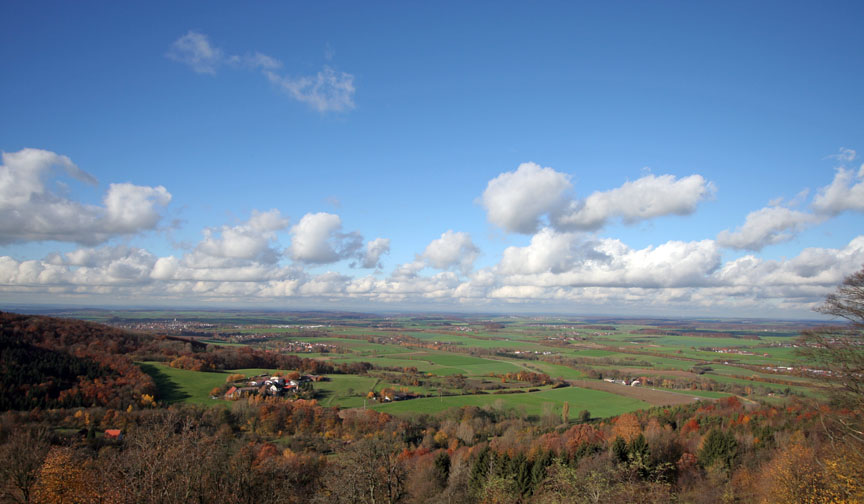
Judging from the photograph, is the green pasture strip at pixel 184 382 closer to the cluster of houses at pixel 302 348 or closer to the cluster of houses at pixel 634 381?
the cluster of houses at pixel 302 348

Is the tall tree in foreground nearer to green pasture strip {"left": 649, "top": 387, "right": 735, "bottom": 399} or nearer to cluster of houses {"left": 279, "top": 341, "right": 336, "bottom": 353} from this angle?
green pasture strip {"left": 649, "top": 387, "right": 735, "bottom": 399}

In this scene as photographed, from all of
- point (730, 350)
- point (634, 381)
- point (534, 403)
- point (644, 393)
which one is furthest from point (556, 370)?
point (730, 350)

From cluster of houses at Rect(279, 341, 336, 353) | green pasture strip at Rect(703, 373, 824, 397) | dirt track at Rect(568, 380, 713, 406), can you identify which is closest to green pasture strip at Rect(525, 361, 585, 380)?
dirt track at Rect(568, 380, 713, 406)

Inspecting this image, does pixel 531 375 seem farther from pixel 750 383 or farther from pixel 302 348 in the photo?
pixel 302 348

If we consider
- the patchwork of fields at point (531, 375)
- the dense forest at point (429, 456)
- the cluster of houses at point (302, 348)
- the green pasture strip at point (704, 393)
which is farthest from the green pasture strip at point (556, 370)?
A: the cluster of houses at point (302, 348)

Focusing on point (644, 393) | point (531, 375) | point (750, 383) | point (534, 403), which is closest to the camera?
point (534, 403)

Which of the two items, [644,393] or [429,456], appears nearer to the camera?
[429,456]

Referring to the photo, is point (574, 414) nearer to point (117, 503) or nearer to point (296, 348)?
point (117, 503)
